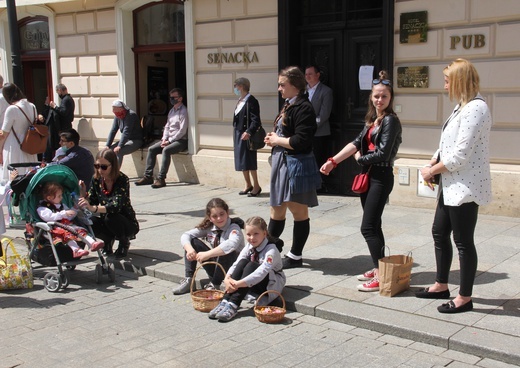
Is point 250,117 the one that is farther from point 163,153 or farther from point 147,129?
point 147,129

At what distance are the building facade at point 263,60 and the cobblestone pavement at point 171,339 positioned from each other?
450 cm

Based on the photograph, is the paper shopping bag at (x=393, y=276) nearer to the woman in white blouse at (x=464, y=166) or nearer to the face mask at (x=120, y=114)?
the woman in white blouse at (x=464, y=166)

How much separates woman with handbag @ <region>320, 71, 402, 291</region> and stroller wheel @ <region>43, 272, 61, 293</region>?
2719 millimetres

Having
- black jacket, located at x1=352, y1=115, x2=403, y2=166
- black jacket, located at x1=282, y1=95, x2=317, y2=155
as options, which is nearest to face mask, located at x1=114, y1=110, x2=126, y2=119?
black jacket, located at x1=282, y1=95, x2=317, y2=155

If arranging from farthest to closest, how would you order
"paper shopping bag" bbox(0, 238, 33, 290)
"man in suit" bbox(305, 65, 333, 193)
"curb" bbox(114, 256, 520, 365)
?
"man in suit" bbox(305, 65, 333, 193) → "paper shopping bag" bbox(0, 238, 33, 290) → "curb" bbox(114, 256, 520, 365)

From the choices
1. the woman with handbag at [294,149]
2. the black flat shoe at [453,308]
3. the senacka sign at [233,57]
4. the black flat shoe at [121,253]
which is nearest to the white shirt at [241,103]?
the senacka sign at [233,57]

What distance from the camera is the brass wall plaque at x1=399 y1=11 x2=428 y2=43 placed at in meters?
8.97

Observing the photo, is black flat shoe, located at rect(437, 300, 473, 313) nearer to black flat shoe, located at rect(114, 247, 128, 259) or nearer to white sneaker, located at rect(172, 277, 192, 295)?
white sneaker, located at rect(172, 277, 192, 295)

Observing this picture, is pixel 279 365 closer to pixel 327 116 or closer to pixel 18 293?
pixel 18 293

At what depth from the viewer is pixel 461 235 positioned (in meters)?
4.89

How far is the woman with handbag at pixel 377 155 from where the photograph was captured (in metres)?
5.45

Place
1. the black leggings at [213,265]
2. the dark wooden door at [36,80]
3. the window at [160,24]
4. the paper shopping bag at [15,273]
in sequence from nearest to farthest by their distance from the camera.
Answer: the black leggings at [213,265] < the paper shopping bag at [15,273] < the window at [160,24] < the dark wooden door at [36,80]

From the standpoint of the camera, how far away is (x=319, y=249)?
7.20 m

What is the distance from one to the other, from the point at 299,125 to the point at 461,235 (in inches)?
74.4
